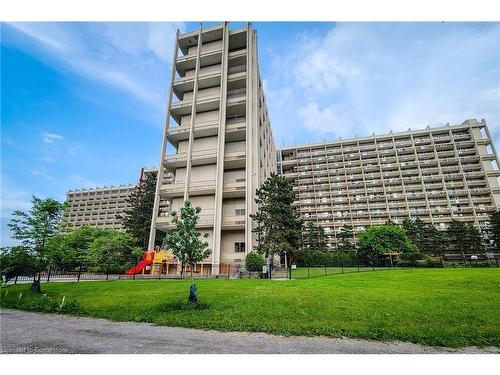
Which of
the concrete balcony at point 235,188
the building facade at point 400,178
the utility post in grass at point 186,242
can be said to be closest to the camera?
the utility post in grass at point 186,242

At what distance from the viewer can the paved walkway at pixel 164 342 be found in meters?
6.83

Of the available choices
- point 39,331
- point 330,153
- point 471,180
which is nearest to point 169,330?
point 39,331

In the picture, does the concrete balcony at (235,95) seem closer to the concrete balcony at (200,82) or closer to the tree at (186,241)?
the concrete balcony at (200,82)

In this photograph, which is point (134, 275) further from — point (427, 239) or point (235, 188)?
point (427, 239)

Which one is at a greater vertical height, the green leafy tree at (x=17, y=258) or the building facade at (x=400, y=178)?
the building facade at (x=400, y=178)

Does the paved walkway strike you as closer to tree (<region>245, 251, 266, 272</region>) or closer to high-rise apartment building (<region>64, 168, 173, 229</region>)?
tree (<region>245, 251, 266, 272</region>)

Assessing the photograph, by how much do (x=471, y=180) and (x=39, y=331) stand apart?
9328cm

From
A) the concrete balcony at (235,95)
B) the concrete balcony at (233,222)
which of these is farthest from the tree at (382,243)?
the concrete balcony at (235,95)

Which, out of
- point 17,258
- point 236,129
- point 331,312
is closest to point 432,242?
point 236,129

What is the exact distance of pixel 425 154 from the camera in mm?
77062

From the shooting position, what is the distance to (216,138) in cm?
3756

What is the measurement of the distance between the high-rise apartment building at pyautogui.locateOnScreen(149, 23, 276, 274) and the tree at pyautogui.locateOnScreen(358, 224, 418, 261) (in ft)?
83.2

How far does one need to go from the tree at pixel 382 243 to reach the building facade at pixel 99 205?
94.9 meters

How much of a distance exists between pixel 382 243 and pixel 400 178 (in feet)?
127
